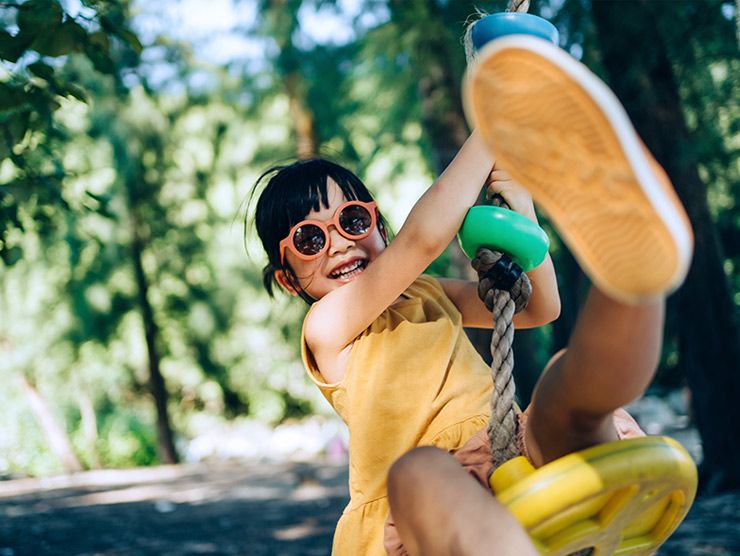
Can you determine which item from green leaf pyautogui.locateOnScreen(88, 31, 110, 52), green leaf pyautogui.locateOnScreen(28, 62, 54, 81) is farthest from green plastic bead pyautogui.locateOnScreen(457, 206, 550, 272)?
green leaf pyautogui.locateOnScreen(28, 62, 54, 81)

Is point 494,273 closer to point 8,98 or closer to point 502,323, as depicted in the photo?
point 502,323

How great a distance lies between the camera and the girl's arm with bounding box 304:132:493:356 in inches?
72.9

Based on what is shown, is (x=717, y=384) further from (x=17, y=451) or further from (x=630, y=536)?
(x=17, y=451)

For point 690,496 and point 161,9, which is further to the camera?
point 161,9

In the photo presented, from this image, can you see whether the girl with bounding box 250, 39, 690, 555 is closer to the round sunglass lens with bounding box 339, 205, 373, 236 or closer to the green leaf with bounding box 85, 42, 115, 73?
the round sunglass lens with bounding box 339, 205, 373, 236

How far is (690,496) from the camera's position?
5.04ft

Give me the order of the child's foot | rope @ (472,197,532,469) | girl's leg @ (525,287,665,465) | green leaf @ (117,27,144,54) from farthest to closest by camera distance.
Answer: green leaf @ (117,27,144,54) < rope @ (472,197,532,469) < girl's leg @ (525,287,665,465) < the child's foot

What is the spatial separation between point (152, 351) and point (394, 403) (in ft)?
41.2

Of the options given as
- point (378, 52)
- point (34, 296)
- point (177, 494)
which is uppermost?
point (378, 52)

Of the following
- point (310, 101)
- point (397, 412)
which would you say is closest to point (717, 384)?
point (397, 412)

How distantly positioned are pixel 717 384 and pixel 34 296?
11153mm

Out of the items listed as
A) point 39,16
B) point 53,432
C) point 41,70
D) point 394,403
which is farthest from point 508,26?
point 53,432

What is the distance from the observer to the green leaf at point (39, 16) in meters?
2.62

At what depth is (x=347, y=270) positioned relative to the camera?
219cm
